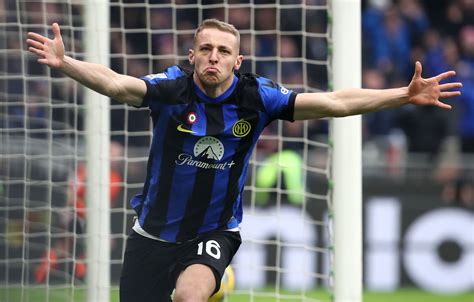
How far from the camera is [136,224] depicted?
23.5ft

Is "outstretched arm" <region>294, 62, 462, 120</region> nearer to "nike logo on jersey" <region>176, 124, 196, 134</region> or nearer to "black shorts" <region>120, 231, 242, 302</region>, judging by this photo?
"nike logo on jersey" <region>176, 124, 196, 134</region>

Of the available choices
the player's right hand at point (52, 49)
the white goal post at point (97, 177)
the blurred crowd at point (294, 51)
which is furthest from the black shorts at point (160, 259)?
the blurred crowd at point (294, 51)

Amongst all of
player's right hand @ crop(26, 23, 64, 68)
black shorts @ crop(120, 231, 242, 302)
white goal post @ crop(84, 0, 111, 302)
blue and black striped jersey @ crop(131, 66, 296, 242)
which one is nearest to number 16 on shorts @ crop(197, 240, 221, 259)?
black shorts @ crop(120, 231, 242, 302)

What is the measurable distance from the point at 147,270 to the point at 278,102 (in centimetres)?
123

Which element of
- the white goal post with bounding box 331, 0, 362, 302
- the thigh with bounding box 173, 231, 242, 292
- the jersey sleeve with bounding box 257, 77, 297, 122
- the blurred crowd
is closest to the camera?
the thigh with bounding box 173, 231, 242, 292

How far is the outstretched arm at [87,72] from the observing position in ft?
21.1

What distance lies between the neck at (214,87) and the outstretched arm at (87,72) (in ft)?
1.10

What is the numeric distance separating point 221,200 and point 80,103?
2.96m

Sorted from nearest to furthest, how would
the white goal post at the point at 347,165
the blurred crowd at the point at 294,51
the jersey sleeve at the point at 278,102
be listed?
the jersey sleeve at the point at 278,102 < the white goal post at the point at 347,165 < the blurred crowd at the point at 294,51

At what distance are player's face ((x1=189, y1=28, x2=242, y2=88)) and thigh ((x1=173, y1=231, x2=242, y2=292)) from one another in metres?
0.87

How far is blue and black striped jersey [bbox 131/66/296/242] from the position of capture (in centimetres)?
688

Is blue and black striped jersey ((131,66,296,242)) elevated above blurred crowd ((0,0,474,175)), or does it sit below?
below

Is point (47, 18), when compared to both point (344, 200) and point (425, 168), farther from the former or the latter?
point (425, 168)

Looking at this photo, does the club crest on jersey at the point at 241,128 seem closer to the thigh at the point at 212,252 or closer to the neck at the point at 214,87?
the neck at the point at 214,87
